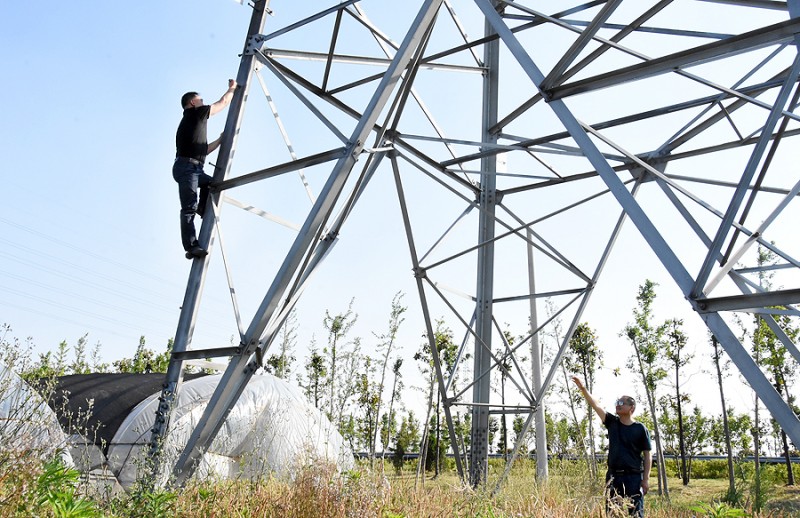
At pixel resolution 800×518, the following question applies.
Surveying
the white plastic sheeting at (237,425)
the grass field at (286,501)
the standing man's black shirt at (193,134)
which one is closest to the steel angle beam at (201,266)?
the standing man's black shirt at (193,134)

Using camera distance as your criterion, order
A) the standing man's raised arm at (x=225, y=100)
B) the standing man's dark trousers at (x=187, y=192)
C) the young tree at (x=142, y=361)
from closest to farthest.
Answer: the standing man's dark trousers at (x=187, y=192) < the standing man's raised arm at (x=225, y=100) < the young tree at (x=142, y=361)

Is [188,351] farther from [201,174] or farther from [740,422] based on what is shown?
[740,422]

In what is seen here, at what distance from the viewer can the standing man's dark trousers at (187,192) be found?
6312 millimetres

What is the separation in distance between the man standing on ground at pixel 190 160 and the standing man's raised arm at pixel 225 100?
57 millimetres

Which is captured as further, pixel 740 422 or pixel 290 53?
pixel 740 422

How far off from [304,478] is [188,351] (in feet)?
7.13

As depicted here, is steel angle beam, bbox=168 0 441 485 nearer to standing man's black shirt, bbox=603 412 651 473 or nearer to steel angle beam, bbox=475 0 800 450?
steel angle beam, bbox=475 0 800 450

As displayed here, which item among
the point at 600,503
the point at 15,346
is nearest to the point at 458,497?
the point at 600,503

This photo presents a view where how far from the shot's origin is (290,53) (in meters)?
6.88

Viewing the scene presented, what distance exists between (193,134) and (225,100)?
0.59 m

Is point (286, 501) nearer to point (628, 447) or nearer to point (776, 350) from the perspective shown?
point (628, 447)

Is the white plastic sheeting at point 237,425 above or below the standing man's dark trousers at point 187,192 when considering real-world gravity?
below

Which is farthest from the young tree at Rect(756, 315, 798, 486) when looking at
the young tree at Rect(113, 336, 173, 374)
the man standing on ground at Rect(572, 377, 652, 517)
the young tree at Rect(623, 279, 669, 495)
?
the young tree at Rect(113, 336, 173, 374)

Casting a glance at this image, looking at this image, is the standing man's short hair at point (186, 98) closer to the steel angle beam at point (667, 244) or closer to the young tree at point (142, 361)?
the steel angle beam at point (667, 244)
